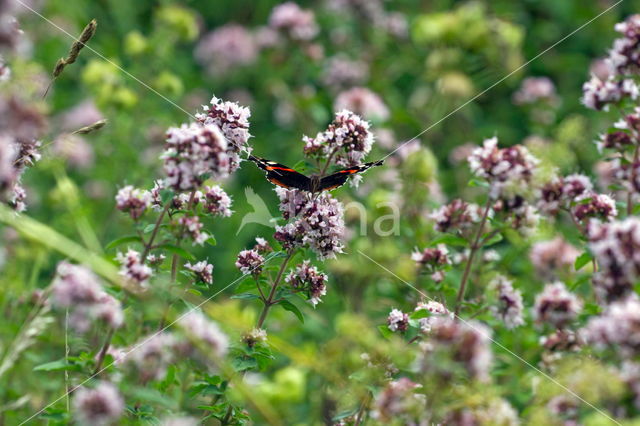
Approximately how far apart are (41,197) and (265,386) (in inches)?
117

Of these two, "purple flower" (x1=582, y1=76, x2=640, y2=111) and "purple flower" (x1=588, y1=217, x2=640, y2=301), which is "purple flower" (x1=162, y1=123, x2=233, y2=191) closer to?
"purple flower" (x1=588, y1=217, x2=640, y2=301)

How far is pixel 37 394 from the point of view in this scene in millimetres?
2920

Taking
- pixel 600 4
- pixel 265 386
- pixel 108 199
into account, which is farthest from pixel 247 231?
pixel 600 4

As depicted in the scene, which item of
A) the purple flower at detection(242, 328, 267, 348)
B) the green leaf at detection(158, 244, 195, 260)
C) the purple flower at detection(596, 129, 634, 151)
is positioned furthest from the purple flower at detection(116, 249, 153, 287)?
the purple flower at detection(596, 129, 634, 151)

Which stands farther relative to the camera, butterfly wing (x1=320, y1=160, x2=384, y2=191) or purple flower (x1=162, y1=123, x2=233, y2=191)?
butterfly wing (x1=320, y1=160, x2=384, y2=191)

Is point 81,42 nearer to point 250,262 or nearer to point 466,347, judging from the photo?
point 250,262

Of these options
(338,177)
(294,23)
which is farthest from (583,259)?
(294,23)

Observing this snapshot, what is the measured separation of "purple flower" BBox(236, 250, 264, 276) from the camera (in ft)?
7.12

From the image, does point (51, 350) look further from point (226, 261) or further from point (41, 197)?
point (41, 197)

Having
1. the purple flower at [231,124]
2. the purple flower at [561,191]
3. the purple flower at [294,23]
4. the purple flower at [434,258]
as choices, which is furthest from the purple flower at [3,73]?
the purple flower at [294,23]

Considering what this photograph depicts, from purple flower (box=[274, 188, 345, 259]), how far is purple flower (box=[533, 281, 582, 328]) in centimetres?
63

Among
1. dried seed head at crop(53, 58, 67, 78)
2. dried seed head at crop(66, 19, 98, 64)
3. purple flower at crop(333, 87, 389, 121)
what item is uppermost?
purple flower at crop(333, 87, 389, 121)

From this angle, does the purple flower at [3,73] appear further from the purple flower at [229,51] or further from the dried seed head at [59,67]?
the purple flower at [229,51]

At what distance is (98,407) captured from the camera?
1.71 m
